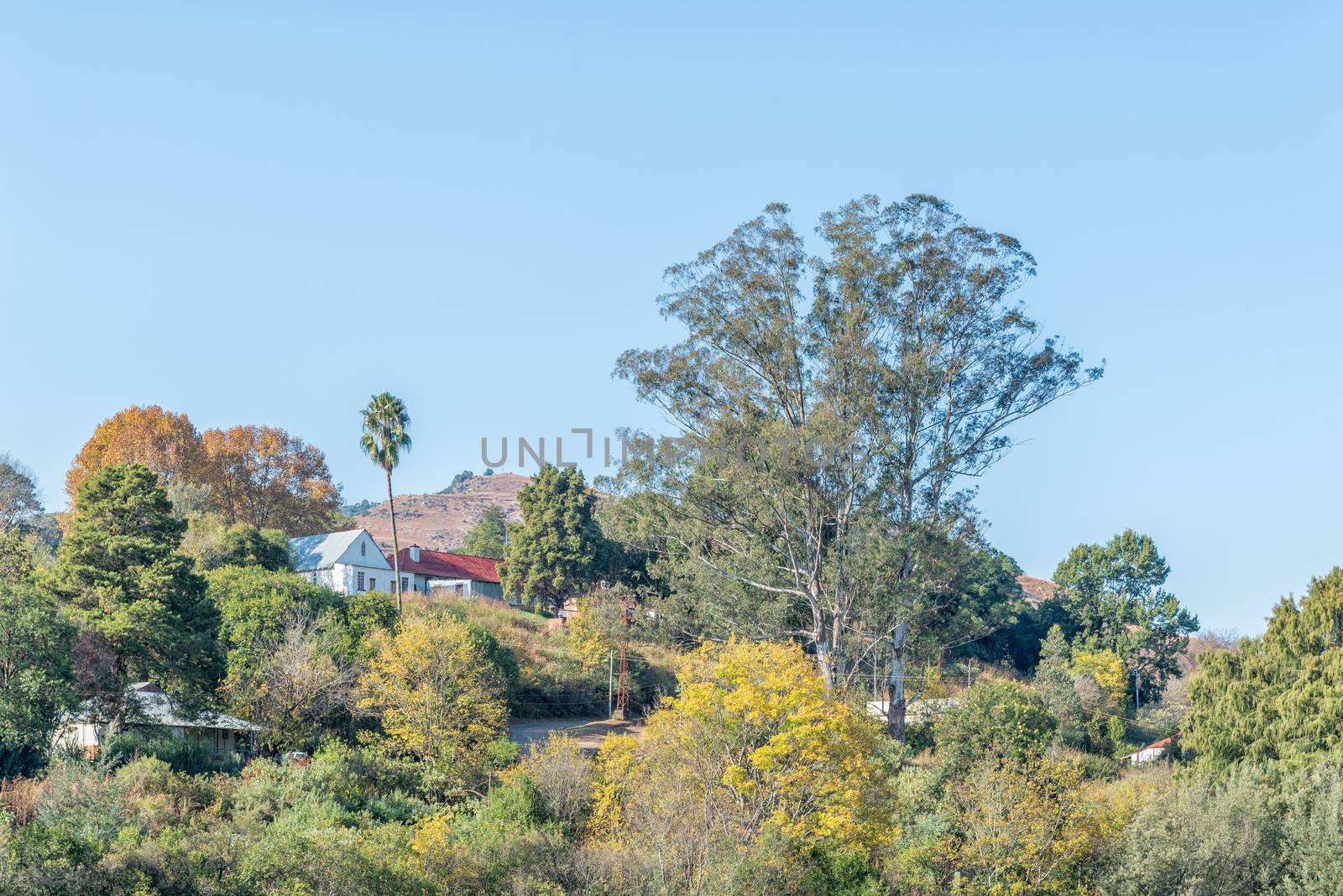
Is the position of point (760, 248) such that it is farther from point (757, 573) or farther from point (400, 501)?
point (400, 501)

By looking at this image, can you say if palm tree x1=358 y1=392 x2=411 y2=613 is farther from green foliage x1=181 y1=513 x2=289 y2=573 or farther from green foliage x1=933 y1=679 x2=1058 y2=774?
green foliage x1=933 y1=679 x2=1058 y2=774

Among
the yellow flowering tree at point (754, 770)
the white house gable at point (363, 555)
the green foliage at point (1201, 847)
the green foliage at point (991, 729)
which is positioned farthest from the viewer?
the white house gable at point (363, 555)

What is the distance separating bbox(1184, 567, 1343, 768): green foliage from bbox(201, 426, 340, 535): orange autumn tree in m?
57.9

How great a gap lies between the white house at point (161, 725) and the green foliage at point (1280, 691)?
2632 cm

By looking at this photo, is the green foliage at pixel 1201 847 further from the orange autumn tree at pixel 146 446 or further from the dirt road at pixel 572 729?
the orange autumn tree at pixel 146 446

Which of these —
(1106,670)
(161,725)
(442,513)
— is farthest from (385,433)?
(442,513)

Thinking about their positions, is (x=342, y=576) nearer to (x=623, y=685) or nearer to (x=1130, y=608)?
(x=623, y=685)

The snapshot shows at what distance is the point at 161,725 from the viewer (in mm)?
35875

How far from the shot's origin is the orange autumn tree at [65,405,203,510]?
72.8 m

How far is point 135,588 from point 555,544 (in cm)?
3192

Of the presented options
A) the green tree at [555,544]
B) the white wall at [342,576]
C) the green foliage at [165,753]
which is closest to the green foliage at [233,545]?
the white wall at [342,576]

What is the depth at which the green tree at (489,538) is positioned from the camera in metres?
96.9

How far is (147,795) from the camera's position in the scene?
28688mm

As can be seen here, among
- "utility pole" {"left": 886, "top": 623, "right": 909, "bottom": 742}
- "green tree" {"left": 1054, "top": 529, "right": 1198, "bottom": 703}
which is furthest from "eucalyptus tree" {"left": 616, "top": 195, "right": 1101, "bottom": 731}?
"green tree" {"left": 1054, "top": 529, "right": 1198, "bottom": 703}
